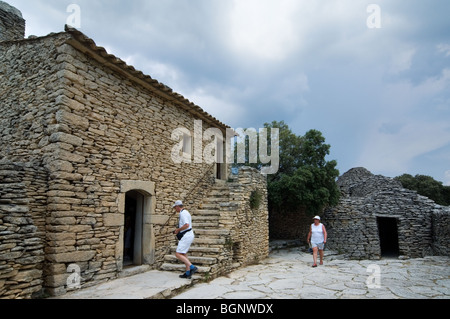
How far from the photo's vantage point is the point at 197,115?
972 cm

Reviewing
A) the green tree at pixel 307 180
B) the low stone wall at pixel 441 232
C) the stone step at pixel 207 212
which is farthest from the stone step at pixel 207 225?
the low stone wall at pixel 441 232

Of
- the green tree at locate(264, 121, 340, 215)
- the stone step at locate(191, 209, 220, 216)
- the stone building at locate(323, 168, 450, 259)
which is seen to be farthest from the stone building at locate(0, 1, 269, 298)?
the stone building at locate(323, 168, 450, 259)

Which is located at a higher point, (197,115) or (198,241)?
(197,115)

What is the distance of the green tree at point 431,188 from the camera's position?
22.4 metres

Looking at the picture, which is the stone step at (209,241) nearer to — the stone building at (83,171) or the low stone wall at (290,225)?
the stone building at (83,171)

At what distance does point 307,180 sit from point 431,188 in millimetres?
15307

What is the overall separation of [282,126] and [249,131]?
2.17 metres

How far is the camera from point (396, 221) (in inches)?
570

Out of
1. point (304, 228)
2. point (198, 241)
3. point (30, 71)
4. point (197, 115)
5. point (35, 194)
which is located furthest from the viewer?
point (304, 228)

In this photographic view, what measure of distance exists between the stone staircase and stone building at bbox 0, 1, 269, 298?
30 mm

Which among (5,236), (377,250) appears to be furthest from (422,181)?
(5,236)

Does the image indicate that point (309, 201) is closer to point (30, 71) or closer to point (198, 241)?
point (198, 241)

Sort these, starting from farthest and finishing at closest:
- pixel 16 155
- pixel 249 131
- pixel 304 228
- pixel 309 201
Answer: pixel 249 131
pixel 304 228
pixel 309 201
pixel 16 155

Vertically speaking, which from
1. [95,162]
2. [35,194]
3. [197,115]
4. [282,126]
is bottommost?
[35,194]
